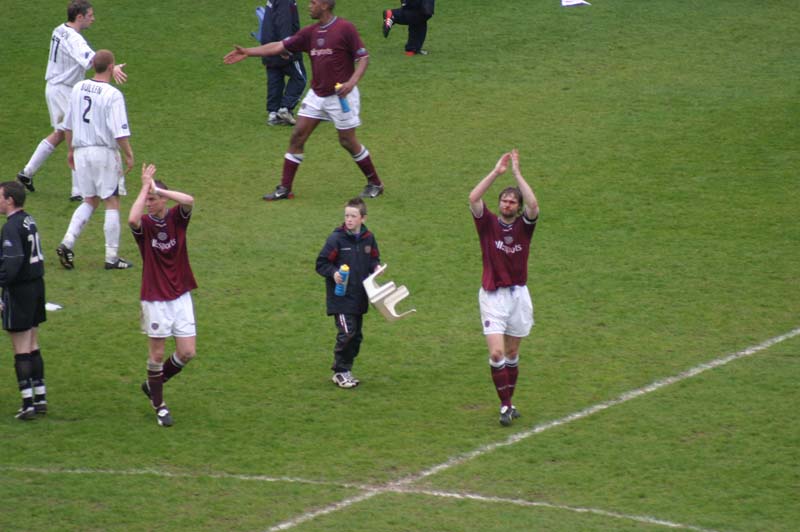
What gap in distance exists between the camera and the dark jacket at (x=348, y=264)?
10.2 metres

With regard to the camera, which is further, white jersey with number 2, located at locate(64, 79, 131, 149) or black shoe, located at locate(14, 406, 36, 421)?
white jersey with number 2, located at locate(64, 79, 131, 149)

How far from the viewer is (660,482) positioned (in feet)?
27.7


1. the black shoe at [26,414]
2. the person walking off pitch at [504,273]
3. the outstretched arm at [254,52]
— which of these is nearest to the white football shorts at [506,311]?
the person walking off pitch at [504,273]

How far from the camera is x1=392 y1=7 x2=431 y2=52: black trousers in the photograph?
2059cm

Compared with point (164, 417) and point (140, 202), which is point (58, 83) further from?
point (164, 417)

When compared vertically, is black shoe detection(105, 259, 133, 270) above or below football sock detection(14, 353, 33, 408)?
below

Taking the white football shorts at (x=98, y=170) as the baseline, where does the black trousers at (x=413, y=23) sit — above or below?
below

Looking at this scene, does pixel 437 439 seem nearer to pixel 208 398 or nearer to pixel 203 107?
pixel 208 398

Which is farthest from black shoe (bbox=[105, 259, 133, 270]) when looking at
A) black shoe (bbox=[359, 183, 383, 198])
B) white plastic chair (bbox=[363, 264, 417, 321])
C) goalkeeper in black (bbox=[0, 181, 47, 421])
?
white plastic chair (bbox=[363, 264, 417, 321])

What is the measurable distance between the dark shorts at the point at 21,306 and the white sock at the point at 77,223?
3550mm

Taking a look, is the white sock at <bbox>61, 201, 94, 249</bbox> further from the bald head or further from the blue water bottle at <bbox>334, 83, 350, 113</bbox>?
the blue water bottle at <bbox>334, 83, 350, 113</bbox>

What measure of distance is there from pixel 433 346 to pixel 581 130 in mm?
7417

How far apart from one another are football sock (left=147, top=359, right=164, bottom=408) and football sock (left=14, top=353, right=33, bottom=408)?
3.34 feet

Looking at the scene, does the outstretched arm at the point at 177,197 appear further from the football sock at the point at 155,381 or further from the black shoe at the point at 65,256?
the black shoe at the point at 65,256
